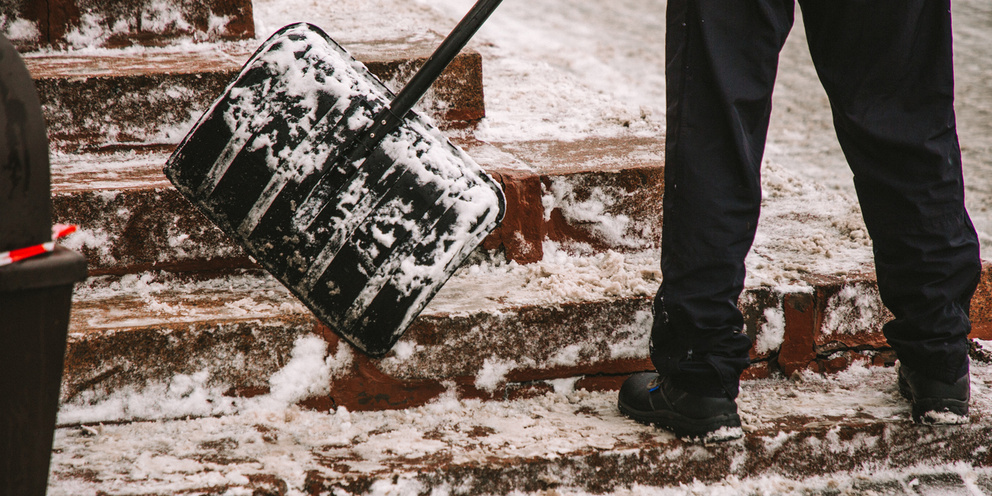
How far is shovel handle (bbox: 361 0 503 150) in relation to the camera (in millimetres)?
1283

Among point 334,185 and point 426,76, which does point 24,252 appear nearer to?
point 334,185

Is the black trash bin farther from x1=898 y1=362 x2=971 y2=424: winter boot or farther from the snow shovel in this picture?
x1=898 y1=362 x2=971 y2=424: winter boot

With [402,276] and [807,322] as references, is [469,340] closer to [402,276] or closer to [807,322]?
[402,276]

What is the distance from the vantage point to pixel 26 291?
0.81 m

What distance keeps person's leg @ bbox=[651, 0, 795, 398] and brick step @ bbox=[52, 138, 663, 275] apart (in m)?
0.48

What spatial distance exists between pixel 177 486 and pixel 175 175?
55cm

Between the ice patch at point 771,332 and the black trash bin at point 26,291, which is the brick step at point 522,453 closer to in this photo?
the ice patch at point 771,332

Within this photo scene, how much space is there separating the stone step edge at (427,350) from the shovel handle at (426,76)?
424 millimetres

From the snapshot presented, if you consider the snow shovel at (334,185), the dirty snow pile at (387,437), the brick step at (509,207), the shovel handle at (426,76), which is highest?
the shovel handle at (426,76)

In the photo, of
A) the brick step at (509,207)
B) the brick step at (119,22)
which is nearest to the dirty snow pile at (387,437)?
the brick step at (509,207)

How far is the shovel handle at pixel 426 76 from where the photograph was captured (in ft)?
4.21

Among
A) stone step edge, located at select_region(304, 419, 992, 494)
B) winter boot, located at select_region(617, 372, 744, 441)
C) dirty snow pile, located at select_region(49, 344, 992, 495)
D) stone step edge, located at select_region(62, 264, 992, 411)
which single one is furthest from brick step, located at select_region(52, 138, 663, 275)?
stone step edge, located at select_region(304, 419, 992, 494)

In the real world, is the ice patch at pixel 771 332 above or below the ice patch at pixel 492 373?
above

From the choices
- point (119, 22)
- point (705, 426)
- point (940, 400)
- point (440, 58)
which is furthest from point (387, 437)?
point (119, 22)
